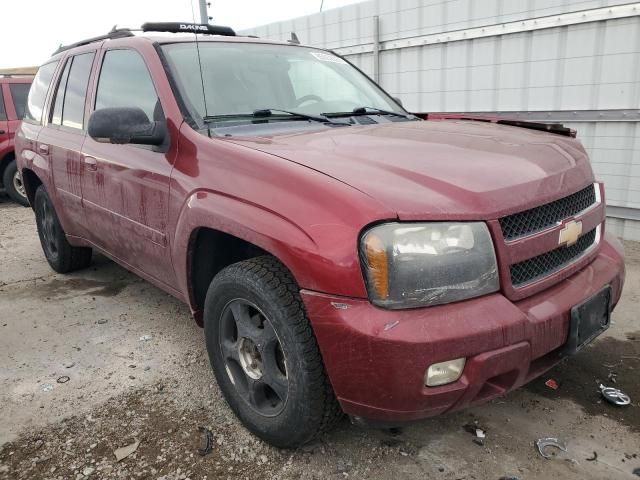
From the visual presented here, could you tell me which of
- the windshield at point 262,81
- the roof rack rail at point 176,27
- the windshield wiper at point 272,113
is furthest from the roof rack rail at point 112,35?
the windshield wiper at point 272,113

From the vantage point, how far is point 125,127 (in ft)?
8.14

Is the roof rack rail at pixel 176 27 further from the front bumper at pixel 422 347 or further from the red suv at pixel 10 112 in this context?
the red suv at pixel 10 112

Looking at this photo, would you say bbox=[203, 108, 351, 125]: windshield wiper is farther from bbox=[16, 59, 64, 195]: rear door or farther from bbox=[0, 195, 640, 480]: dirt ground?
bbox=[16, 59, 64, 195]: rear door

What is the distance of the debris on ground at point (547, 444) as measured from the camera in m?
2.19

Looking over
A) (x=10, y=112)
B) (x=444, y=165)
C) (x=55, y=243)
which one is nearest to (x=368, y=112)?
(x=444, y=165)

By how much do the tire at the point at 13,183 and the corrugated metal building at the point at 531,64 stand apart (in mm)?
5687

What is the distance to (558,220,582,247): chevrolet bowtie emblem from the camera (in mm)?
2033

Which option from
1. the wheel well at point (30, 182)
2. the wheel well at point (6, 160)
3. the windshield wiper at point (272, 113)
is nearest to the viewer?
the windshield wiper at point (272, 113)

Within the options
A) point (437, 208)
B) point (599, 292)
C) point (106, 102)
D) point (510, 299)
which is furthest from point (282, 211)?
point (106, 102)

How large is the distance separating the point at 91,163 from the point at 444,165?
233 centimetres

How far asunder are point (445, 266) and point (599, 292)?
83 centimetres

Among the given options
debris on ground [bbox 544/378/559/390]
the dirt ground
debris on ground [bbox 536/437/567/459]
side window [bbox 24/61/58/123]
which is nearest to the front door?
the dirt ground

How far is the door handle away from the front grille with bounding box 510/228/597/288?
8.43 ft

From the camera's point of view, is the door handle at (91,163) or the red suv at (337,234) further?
the door handle at (91,163)
